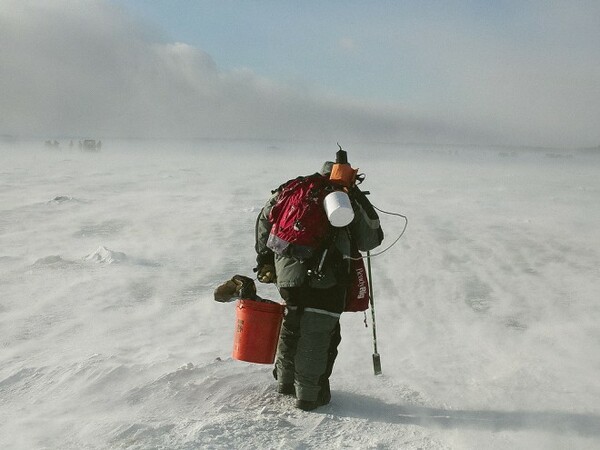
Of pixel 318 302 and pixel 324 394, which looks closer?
pixel 318 302

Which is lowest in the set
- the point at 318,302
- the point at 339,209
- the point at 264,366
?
the point at 264,366

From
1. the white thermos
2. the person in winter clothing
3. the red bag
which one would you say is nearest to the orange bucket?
the person in winter clothing

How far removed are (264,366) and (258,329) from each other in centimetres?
79

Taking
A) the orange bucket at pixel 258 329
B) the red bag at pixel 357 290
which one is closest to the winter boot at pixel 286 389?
the orange bucket at pixel 258 329

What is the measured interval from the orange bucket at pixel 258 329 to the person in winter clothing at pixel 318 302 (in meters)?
0.10

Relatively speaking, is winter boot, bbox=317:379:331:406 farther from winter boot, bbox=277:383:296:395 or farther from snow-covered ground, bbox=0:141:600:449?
winter boot, bbox=277:383:296:395

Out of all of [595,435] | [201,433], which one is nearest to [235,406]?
[201,433]

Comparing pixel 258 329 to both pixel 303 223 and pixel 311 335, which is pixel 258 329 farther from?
pixel 303 223

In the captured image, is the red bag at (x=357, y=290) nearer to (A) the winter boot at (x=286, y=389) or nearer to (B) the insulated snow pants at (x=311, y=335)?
(B) the insulated snow pants at (x=311, y=335)

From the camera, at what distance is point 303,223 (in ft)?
10.3

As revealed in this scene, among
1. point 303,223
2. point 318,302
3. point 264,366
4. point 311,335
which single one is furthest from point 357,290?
point 264,366

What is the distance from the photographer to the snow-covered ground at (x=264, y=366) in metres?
3.05

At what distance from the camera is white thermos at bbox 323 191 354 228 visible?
3.01 m

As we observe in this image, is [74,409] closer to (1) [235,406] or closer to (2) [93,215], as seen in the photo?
(1) [235,406]
